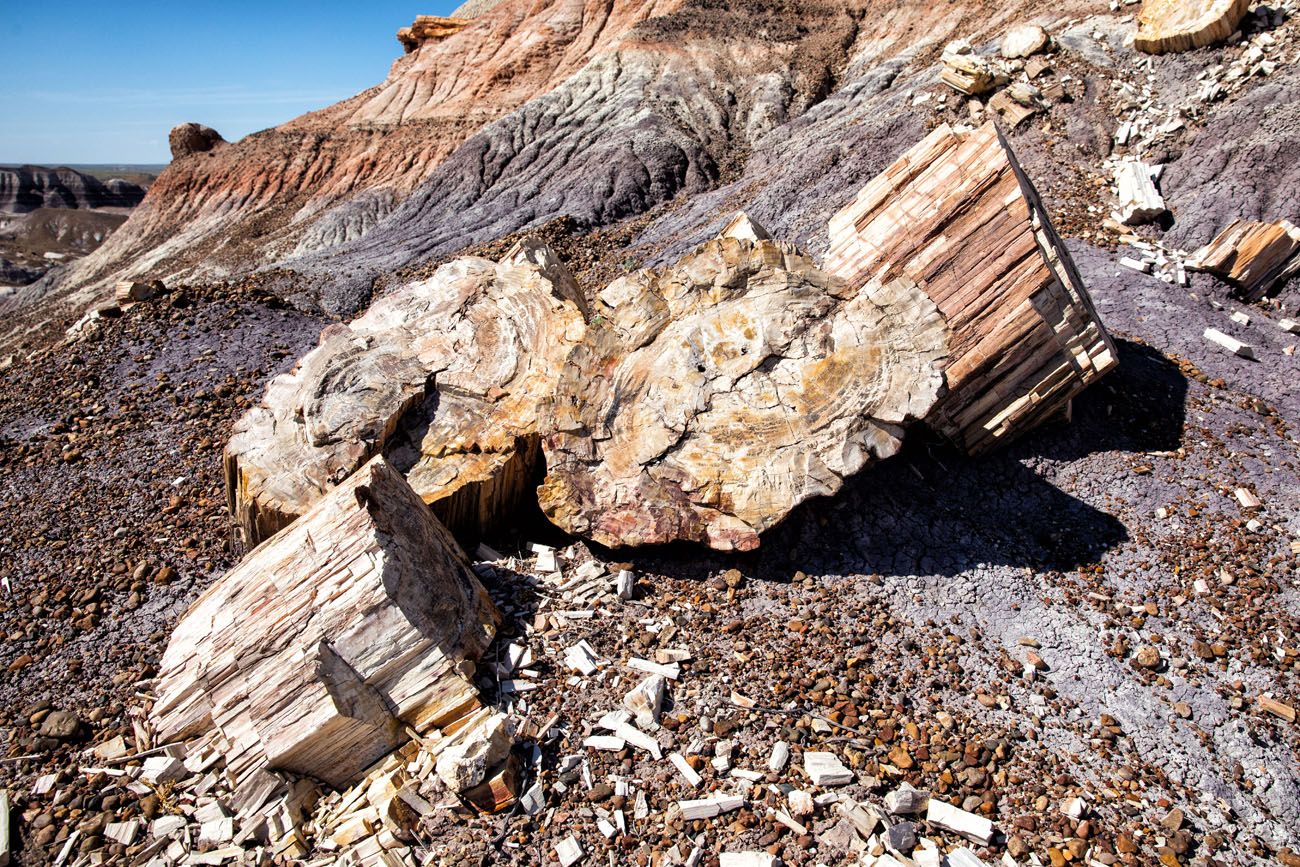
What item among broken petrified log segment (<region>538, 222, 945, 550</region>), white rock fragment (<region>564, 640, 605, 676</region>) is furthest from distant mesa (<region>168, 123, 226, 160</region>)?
white rock fragment (<region>564, 640, 605, 676</region>)

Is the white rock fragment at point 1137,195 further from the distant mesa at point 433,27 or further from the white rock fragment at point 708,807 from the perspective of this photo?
the distant mesa at point 433,27

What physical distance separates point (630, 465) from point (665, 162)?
987 centimetres

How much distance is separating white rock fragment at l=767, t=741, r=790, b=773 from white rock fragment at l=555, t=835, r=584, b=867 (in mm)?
793

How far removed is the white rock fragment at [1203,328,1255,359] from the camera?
523cm

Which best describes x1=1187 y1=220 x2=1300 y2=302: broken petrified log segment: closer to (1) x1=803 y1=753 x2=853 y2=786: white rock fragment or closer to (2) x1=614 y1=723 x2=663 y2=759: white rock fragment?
(1) x1=803 y1=753 x2=853 y2=786: white rock fragment

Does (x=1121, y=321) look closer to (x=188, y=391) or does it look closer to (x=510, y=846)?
(x=510, y=846)

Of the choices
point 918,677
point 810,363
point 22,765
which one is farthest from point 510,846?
point 810,363

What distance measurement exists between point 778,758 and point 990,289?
2.75 m

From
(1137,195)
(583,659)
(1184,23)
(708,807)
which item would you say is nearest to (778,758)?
(708,807)

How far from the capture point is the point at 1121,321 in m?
5.52

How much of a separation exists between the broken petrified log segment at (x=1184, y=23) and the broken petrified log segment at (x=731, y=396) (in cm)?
707

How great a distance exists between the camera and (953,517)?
403 centimetres

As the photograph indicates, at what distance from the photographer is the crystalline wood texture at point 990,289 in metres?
3.96

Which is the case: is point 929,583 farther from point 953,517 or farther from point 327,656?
point 327,656
